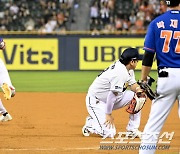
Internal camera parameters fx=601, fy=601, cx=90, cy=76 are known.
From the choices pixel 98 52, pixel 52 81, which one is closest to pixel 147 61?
pixel 52 81

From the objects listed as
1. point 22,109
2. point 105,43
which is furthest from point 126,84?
point 105,43

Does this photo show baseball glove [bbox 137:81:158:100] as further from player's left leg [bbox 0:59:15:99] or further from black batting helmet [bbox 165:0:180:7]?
player's left leg [bbox 0:59:15:99]

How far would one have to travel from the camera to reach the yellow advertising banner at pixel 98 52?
24.9 meters

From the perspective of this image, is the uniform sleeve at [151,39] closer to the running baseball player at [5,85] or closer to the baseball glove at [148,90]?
the baseball glove at [148,90]

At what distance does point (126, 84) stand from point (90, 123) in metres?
1.00

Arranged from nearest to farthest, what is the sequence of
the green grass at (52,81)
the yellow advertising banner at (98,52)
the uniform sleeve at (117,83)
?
the uniform sleeve at (117,83)
the green grass at (52,81)
the yellow advertising banner at (98,52)

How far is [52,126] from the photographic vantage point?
38.0 feet

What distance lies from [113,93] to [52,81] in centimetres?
1208

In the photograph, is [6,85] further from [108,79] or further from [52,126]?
[108,79]

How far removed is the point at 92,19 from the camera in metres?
28.6

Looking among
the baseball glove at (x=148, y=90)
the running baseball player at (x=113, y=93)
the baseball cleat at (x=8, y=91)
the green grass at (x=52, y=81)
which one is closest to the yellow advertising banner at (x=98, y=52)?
the green grass at (x=52, y=81)

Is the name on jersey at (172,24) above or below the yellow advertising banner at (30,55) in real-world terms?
above

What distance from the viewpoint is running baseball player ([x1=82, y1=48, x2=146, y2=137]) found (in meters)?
9.69

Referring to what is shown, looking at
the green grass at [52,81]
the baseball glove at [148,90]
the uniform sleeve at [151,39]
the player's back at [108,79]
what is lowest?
the green grass at [52,81]
